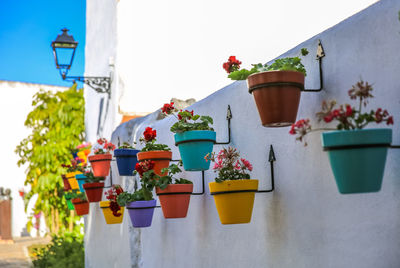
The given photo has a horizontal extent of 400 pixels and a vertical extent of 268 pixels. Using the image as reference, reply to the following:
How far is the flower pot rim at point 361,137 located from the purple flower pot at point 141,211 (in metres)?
1.99

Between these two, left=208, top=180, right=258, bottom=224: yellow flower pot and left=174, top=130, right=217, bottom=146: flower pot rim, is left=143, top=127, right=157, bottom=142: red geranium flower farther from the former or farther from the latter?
left=208, top=180, right=258, bottom=224: yellow flower pot

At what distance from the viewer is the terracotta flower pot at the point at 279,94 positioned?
6.28ft

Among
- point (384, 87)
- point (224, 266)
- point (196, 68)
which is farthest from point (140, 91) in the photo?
point (384, 87)

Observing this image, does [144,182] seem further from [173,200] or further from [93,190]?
[93,190]

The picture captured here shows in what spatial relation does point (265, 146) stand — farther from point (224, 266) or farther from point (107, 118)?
point (107, 118)

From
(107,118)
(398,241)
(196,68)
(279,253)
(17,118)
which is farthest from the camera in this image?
(17,118)

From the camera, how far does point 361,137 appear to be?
4.86ft

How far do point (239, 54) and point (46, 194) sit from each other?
22.0ft

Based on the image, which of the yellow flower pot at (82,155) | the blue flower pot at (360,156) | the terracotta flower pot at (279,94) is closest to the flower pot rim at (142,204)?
the terracotta flower pot at (279,94)

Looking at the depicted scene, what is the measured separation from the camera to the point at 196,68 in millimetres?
6402

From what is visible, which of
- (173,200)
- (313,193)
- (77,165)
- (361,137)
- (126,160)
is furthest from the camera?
(77,165)

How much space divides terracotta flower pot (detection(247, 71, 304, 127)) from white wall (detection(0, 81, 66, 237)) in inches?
690

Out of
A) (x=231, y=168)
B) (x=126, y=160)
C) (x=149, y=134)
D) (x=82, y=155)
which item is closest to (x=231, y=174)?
(x=231, y=168)

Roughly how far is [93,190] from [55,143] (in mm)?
6044
